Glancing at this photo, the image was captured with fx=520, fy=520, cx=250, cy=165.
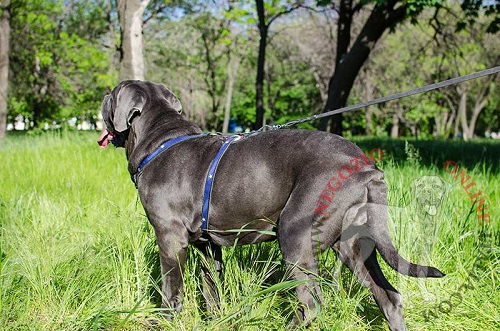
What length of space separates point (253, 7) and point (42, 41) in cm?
897

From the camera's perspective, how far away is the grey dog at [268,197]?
2633mm

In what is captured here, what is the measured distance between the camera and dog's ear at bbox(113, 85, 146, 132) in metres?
3.38

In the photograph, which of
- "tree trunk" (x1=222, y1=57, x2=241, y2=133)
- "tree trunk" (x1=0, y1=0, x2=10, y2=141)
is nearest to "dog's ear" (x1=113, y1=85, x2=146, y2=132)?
"tree trunk" (x1=0, y1=0, x2=10, y2=141)

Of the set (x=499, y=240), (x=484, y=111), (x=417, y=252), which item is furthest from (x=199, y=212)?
(x=484, y=111)

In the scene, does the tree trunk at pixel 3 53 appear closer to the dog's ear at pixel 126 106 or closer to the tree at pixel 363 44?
the tree at pixel 363 44

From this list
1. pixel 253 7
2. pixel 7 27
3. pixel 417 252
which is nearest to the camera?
pixel 417 252

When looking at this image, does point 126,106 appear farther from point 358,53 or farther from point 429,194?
point 358,53

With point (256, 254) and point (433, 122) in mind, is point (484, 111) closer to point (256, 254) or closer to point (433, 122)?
point (433, 122)

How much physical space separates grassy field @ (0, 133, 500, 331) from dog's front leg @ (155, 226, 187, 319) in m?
0.11

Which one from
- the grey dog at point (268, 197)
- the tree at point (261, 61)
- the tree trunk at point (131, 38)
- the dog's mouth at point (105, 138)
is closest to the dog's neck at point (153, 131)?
the grey dog at point (268, 197)

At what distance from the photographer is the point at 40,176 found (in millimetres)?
6465

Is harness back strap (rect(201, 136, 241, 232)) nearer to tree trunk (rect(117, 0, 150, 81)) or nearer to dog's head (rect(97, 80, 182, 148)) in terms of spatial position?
dog's head (rect(97, 80, 182, 148))

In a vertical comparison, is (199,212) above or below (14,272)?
above

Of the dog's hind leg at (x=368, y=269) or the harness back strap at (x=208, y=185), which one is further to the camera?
the harness back strap at (x=208, y=185)
